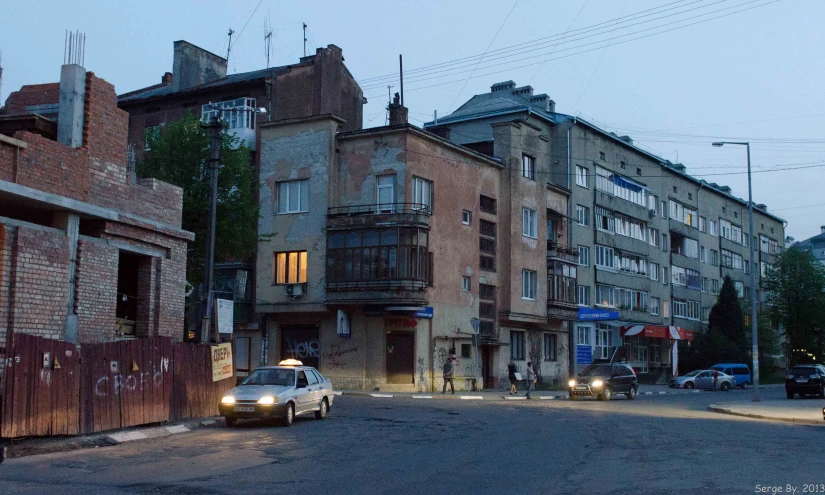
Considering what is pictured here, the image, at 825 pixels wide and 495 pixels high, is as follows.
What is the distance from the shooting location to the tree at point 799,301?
2904 inches

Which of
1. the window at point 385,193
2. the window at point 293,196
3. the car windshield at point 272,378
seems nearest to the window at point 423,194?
the window at point 385,193

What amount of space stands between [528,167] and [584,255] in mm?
10331

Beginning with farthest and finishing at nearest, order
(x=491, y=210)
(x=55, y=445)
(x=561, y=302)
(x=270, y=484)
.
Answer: (x=561, y=302) < (x=491, y=210) < (x=55, y=445) < (x=270, y=484)

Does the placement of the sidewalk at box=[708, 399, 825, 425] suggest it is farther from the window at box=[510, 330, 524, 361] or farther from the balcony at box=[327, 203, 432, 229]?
the window at box=[510, 330, 524, 361]

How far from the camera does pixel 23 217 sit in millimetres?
19125

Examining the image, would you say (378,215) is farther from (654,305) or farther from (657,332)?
(654,305)

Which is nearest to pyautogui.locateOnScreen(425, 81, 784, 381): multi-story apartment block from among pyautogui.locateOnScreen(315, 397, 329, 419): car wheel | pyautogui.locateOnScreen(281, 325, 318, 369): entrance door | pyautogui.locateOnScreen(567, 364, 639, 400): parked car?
pyautogui.locateOnScreen(567, 364, 639, 400): parked car

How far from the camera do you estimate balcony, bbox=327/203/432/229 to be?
3969 centimetres

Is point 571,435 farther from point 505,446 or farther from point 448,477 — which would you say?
point 448,477

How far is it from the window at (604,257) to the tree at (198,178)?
102 ft

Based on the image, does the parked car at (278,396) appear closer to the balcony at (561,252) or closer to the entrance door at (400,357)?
the entrance door at (400,357)

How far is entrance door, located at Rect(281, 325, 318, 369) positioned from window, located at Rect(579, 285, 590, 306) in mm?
21355

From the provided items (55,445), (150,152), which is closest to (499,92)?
(150,152)

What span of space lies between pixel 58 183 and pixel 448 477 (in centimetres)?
1116
